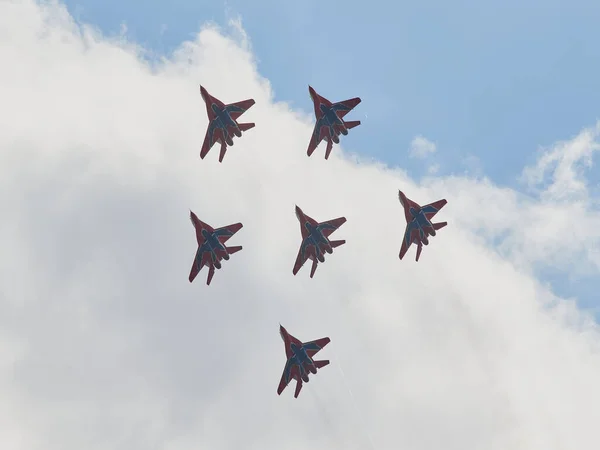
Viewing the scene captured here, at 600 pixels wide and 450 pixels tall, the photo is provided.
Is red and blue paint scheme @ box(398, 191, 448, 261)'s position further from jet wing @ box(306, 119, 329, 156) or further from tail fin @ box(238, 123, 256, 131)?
tail fin @ box(238, 123, 256, 131)

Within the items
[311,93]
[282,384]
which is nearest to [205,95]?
[311,93]

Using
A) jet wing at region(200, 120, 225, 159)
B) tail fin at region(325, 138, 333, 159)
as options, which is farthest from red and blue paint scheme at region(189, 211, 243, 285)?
tail fin at region(325, 138, 333, 159)

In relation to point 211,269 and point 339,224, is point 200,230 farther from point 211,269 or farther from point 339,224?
point 339,224

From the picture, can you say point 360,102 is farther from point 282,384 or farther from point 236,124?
point 282,384

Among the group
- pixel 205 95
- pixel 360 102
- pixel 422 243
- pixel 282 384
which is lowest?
pixel 282 384

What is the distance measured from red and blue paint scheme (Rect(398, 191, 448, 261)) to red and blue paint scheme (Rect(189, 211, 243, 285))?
108ft

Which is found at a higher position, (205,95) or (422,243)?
(205,95)

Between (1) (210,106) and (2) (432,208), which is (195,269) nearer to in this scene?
(1) (210,106)

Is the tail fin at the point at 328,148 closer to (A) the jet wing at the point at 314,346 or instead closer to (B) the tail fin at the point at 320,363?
(A) the jet wing at the point at 314,346

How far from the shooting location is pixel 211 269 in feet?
431

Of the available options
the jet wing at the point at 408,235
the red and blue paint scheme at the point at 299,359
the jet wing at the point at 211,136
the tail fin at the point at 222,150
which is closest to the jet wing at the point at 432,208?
the jet wing at the point at 408,235

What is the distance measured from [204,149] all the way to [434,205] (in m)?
46.3

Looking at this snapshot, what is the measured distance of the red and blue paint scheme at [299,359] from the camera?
420 ft

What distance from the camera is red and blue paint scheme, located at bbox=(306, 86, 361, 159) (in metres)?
127
